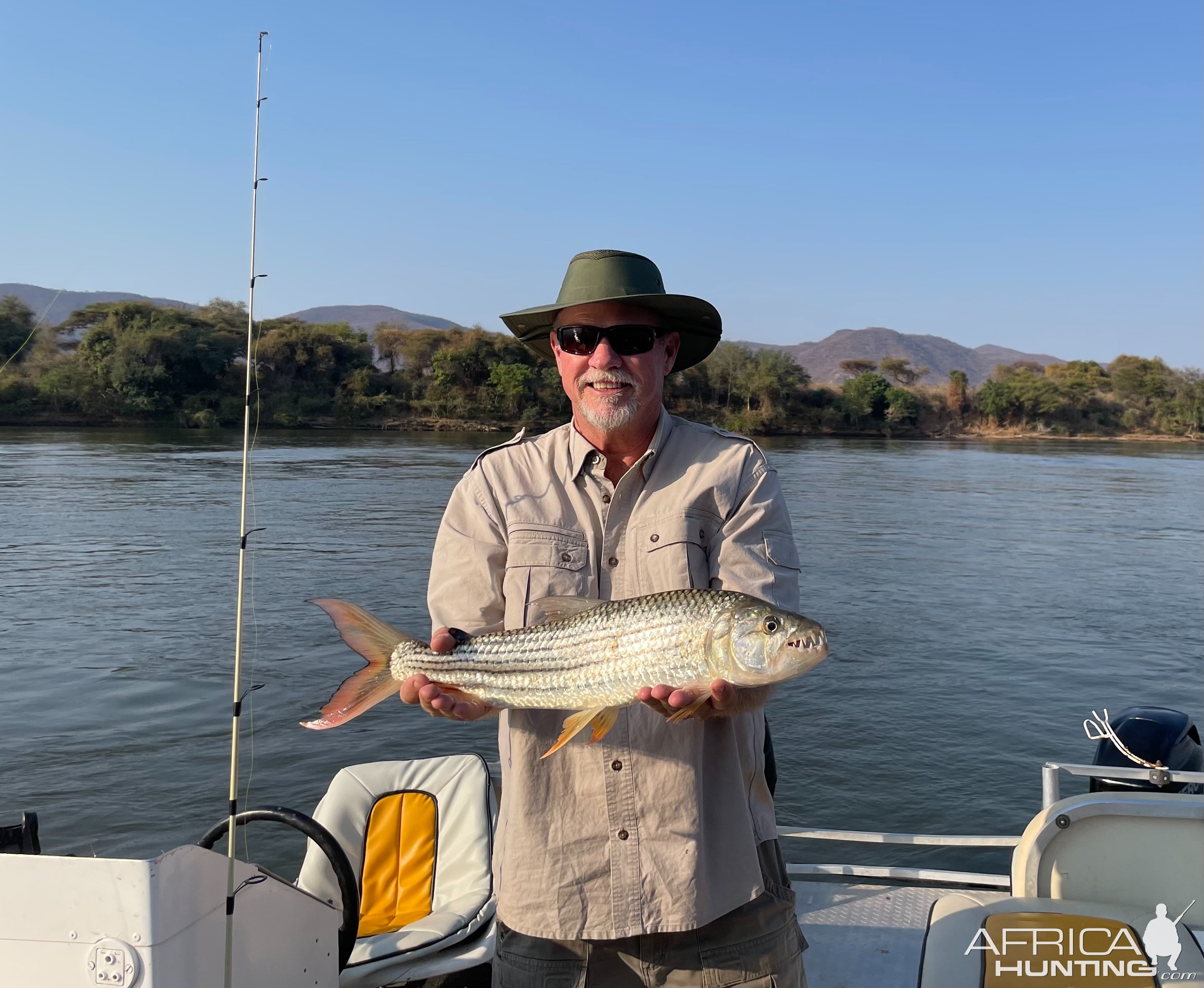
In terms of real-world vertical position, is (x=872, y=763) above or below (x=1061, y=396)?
below

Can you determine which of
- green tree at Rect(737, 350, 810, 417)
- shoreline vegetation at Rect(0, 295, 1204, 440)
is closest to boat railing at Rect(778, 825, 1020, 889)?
shoreline vegetation at Rect(0, 295, 1204, 440)

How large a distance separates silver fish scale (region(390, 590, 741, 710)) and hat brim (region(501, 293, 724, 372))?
89cm

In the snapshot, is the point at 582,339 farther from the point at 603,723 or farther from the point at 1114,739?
the point at 1114,739

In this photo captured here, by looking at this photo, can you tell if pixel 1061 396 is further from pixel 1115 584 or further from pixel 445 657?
pixel 445 657

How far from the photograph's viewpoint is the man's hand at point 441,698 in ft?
9.84

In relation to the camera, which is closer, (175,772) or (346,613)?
(346,613)

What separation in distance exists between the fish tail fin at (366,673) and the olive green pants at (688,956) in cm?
78

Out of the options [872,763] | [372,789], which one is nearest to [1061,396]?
[872,763]

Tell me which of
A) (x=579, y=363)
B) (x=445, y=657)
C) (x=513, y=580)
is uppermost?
(x=579, y=363)

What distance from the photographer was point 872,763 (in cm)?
1119

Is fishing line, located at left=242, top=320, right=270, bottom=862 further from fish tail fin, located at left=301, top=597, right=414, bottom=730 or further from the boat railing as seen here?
the boat railing

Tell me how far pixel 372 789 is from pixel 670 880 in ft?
8.63

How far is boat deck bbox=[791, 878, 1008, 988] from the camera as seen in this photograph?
4723 millimetres

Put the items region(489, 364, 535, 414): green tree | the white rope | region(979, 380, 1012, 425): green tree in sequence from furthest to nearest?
1. region(979, 380, 1012, 425): green tree
2. region(489, 364, 535, 414): green tree
3. the white rope
